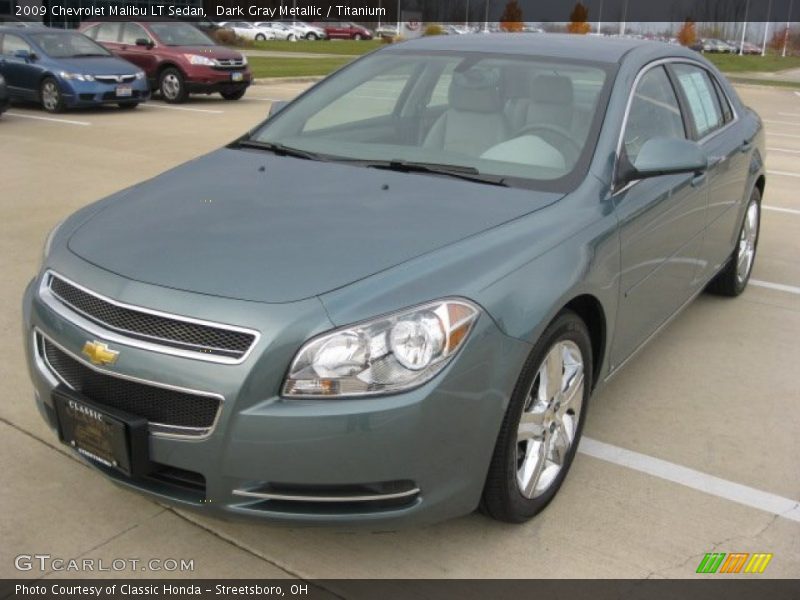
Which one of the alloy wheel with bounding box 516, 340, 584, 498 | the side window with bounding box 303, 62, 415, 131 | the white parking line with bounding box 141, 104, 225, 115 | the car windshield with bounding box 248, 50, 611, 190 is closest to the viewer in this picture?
the alloy wheel with bounding box 516, 340, 584, 498

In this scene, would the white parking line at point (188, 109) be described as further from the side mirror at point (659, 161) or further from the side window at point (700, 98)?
the side mirror at point (659, 161)

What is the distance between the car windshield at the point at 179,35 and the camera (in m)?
16.7

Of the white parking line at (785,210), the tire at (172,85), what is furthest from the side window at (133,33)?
the white parking line at (785,210)

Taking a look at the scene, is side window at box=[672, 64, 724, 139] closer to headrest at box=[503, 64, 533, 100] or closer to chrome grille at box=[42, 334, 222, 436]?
headrest at box=[503, 64, 533, 100]

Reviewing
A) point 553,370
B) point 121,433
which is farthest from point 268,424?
point 553,370

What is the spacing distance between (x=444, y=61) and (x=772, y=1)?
76980 millimetres

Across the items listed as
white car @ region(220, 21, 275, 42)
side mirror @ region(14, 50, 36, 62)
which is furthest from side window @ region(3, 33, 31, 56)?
white car @ region(220, 21, 275, 42)

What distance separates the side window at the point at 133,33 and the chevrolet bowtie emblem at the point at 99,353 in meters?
15.2

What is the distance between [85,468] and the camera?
3.36 meters

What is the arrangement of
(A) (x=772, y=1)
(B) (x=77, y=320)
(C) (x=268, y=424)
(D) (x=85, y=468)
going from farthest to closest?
(A) (x=772, y=1), (D) (x=85, y=468), (B) (x=77, y=320), (C) (x=268, y=424)

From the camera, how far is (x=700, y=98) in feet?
15.7

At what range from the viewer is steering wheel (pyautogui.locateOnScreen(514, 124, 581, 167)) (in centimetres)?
351

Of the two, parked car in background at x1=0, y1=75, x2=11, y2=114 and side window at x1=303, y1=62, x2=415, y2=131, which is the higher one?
side window at x1=303, y1=62, x2=415, y2=131

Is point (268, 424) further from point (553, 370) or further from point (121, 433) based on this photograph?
point (553, 370)
